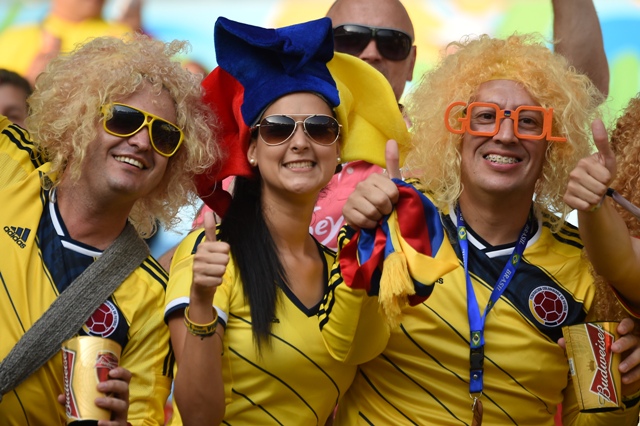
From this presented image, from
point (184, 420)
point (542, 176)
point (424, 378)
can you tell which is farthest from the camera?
point (542, 176)

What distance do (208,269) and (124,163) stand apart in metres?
0.68

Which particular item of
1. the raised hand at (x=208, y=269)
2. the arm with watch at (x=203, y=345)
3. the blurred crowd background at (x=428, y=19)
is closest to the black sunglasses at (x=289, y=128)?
the arm with watch at (x=203, y=345)

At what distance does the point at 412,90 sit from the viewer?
4.83 meters

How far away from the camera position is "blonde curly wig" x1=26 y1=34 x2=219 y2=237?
4.08 m

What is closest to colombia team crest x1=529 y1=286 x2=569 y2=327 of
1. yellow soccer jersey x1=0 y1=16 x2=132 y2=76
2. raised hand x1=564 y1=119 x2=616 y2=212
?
raised hand x1=564 y1=119 x2=616 y2=212

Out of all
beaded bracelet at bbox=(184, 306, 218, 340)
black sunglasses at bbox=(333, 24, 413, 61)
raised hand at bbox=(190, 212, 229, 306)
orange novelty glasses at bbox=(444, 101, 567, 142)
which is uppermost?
black sunglasses at bbox=(333, 24, 413, 61)

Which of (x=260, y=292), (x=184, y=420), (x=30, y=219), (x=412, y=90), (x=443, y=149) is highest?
(x=412, y=90)

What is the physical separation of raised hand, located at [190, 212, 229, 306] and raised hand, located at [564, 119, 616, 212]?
3.91 ft

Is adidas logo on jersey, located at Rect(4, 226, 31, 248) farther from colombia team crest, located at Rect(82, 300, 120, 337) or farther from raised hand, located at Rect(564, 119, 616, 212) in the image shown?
raised hand, located at Rect(564, 119, 616, 212)

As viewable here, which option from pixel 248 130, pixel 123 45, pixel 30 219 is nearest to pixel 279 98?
pixel 248 130

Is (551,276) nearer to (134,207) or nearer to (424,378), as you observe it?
(424,378)

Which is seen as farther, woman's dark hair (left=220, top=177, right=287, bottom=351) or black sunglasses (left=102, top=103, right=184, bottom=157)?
black sunglasses (left=102, top=103, right=184, bottom=157)

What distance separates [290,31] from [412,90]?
34.1 inches

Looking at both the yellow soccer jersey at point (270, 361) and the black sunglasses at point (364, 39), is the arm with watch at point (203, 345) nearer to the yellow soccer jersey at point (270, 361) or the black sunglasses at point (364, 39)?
the yellow soccer jersey at point (270, 361)
